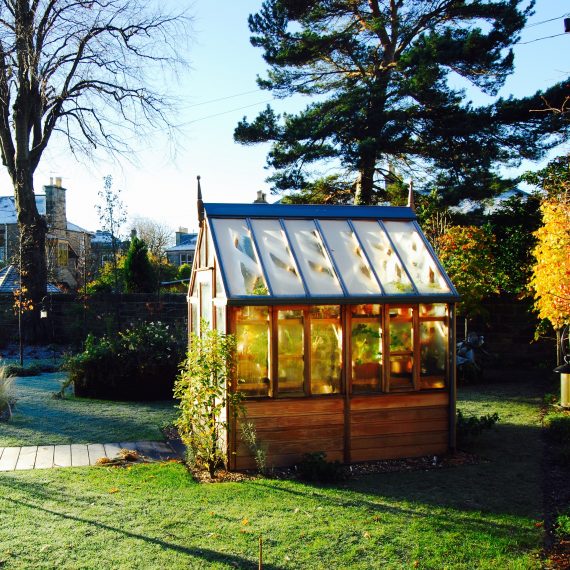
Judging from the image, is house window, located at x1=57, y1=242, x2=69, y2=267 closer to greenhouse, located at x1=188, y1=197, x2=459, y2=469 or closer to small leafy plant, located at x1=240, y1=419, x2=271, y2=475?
greenhouse, located at x1=188, y1=197, x2=459, y2=469

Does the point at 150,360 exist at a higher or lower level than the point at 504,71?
lower

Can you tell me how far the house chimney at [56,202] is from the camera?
3284cm

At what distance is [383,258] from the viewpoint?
25.0 ft

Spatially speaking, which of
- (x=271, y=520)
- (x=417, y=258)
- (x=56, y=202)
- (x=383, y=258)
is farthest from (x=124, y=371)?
(x=56, y=202)

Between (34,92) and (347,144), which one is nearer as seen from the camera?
(347,144)

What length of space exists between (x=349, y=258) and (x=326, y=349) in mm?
1177

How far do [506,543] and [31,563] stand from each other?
3.36m

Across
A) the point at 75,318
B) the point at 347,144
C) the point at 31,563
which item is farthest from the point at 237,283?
the point at 75,318

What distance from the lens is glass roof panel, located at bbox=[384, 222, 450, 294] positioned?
7402 millimetres

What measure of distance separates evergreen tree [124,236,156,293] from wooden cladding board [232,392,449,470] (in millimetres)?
16067

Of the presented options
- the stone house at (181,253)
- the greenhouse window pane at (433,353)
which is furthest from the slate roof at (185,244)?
Answer: the greenhouse window pane at (433,353)

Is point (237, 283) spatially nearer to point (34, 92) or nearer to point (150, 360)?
point (150, 360)

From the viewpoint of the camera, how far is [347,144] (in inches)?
653

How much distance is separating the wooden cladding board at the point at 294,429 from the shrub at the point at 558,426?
3.11m
